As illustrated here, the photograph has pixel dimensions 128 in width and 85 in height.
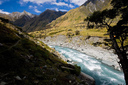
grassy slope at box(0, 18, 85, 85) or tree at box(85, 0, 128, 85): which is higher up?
tree at box(85, 0, 128, 85)

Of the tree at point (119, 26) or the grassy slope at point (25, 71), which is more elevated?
the tree at point (119, 26)

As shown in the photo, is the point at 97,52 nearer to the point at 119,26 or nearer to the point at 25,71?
the point at 119,26

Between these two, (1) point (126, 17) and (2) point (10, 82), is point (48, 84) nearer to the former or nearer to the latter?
(2) point (10, 82)

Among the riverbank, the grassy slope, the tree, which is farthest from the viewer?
the riverbank

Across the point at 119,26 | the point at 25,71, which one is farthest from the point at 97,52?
the point at 25,71

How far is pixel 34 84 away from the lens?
471 cm

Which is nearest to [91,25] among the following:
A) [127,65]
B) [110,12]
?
[110,12]

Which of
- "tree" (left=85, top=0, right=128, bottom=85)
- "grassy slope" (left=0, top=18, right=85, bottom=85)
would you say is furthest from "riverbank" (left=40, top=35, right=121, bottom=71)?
"grassy slope" (left=0, top=18, right=85, bottom=85)

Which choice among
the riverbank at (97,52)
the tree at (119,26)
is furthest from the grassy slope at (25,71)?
the riverbank at (97,52)

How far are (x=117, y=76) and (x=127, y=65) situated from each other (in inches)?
1010

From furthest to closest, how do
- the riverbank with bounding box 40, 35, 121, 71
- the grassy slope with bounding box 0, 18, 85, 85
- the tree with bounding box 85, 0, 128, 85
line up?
the riverbank with bounding box 40, 35, 121, 71, the tree with bounding box 85, 0, 128, 85, the grassy slope with bounding box 0, 18, 85, 85

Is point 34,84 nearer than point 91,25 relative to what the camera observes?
Yes

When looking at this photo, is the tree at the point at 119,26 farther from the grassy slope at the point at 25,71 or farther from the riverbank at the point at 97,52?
the grassy slope at the point at 25,71

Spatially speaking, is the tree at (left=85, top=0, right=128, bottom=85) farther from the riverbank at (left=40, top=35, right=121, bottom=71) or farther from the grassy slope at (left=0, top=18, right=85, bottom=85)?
the grassy slope at (left=0, top=18, right=85, bottom=85)
